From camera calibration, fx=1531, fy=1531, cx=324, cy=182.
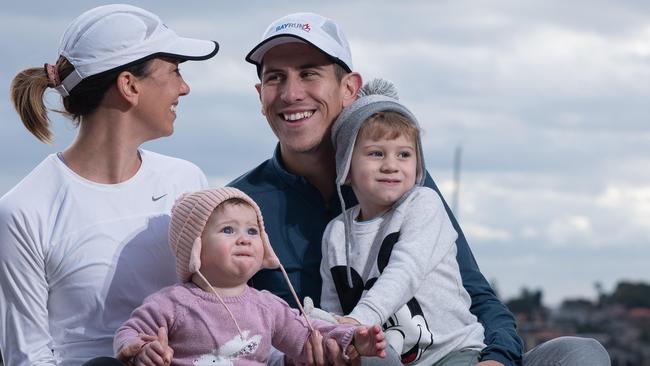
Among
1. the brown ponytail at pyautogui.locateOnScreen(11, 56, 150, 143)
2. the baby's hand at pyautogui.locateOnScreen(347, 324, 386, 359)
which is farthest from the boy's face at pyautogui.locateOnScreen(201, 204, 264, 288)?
the brown ponytail at pyautogui.locateOnScreen(11, 56, 150, 143)

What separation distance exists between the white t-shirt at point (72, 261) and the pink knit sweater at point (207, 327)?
472mm

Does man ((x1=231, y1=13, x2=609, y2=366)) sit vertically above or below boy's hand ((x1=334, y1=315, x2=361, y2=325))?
above

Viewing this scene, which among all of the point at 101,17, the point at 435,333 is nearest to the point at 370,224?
the point at 435,333

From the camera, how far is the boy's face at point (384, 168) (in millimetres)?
6461

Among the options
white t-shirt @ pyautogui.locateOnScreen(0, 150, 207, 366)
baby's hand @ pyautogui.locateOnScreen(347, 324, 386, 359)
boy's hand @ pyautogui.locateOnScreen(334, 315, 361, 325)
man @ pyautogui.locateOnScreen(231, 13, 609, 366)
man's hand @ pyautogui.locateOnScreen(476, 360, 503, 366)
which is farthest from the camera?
man @ pyautogui.locateOnScreen(231, 13, 609, 366)

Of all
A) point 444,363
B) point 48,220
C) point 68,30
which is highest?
point 68,30

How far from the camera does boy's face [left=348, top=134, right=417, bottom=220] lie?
646 cm

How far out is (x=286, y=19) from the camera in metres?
7.09

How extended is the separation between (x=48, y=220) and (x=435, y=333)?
166 centimetres

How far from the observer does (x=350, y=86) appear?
23.5 feet

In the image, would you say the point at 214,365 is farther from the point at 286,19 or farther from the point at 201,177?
the point at 286,19

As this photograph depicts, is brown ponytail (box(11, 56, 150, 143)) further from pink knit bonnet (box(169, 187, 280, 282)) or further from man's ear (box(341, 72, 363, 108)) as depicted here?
man's ear (box(341, 72, 363, 108))

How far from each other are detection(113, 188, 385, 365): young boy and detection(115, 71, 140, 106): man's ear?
62 cm

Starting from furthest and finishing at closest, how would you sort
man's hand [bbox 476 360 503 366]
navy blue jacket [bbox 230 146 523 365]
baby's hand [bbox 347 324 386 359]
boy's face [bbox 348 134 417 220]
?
navy blue jacket [bbox 230 146 523 365] < boy's face [bbox 348 134 417 220] < man's hand [bbox 476 360 503 366] < baby's hand [bbox 347 324 386 359]
